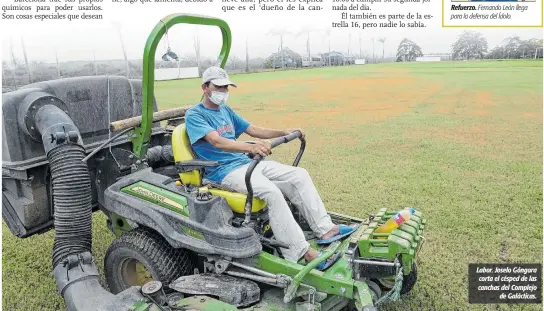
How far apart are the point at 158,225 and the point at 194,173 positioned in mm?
478

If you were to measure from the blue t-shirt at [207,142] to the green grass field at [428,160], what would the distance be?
1613 millimetres

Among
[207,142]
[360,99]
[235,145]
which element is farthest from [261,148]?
[360,99]

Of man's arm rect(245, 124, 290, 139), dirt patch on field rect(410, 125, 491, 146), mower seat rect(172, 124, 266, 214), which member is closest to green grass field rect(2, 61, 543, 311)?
dirt patch on field rect(410, 125, 491, 146)

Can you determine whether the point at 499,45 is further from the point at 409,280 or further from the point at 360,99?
the point at 360,99

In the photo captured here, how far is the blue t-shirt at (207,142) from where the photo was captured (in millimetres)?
3812

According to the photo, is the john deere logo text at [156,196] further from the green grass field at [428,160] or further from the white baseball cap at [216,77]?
the green grass field at [428,160]

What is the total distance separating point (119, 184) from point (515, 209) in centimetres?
422

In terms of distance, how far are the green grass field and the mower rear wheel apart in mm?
548

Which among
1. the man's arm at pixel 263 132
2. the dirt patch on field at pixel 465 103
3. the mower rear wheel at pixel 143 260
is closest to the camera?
the mower rear wheel at pixel 143 260

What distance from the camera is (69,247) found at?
12.9 feet

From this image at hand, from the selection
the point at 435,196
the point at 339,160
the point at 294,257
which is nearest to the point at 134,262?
the point at 294,257

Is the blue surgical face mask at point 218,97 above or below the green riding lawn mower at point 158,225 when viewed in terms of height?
above

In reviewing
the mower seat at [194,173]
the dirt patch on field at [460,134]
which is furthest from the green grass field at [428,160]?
the mower seat at [194,173]

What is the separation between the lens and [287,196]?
400 cm
